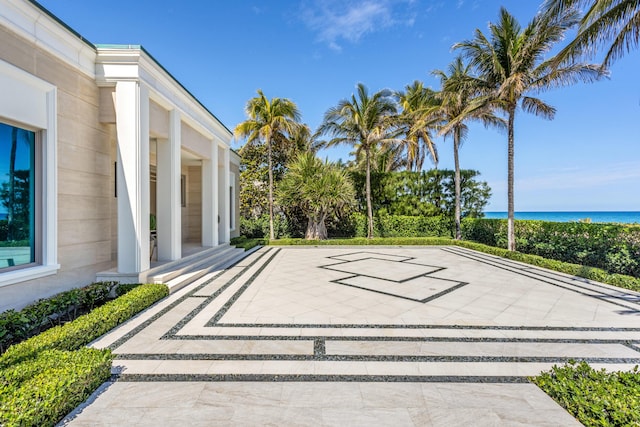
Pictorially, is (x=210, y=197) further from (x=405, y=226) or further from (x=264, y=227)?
(x=405, y=226)

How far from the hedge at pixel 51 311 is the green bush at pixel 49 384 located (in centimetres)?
110

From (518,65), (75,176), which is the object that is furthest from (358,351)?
(518,65)

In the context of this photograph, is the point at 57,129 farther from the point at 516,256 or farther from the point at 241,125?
the point at 516,256

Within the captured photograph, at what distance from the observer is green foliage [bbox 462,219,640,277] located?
7895 mm

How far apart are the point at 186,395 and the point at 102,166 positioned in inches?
215

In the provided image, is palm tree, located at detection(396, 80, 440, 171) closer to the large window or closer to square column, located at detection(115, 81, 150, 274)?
square column, located at detection(115, 81, 150, 274)

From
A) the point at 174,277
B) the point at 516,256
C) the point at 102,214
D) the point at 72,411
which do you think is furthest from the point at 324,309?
the point at 516,256

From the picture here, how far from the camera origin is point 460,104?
12.1 m

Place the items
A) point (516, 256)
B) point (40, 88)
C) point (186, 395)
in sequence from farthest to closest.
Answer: point (516, 256)
point (40, 88)
point (186, 395)

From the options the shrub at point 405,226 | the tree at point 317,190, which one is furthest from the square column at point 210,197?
the shrub at point 405,226

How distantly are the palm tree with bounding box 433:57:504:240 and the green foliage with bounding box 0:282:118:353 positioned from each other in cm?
1265

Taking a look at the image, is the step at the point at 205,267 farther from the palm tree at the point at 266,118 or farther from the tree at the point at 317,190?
the palm tree at the point at 266,118

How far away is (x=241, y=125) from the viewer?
1459cm

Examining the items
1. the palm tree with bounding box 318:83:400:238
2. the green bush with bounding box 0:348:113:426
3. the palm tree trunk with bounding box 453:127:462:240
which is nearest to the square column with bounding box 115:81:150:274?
the green bush with bounding box 0:348:113:426
